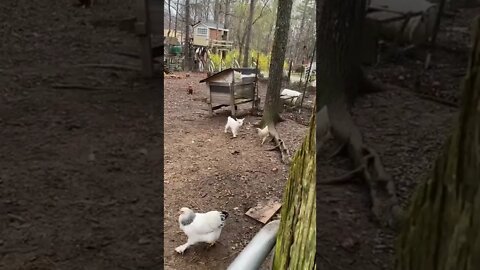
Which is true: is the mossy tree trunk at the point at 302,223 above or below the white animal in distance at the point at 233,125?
above

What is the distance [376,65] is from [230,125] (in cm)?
281

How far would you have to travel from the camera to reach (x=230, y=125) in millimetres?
3023

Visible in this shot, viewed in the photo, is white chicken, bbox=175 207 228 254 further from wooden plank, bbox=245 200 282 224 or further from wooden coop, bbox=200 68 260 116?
wooden coop, bbox=200 68 260 116

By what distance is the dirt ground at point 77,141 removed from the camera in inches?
21.9

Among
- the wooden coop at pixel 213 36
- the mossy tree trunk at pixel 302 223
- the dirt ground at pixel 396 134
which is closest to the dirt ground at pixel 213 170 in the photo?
the wooden coop at pixel 213 36

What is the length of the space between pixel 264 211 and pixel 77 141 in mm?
1504

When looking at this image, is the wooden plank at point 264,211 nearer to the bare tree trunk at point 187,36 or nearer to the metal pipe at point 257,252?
the metal pipe at point 257,252

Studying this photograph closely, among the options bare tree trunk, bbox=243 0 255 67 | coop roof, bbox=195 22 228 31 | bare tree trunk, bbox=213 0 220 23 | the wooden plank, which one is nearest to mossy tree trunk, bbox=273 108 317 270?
the wooden plank

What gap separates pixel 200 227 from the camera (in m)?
1.75

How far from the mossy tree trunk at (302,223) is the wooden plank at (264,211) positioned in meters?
1.14

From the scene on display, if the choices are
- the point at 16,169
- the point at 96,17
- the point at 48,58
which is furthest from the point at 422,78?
the point at 16,169

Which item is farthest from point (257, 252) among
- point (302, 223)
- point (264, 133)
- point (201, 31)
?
point (201, 31)

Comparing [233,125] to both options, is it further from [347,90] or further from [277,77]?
[347,90]

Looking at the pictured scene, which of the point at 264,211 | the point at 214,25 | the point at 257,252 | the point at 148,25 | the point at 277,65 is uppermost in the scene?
the point at 214,25
